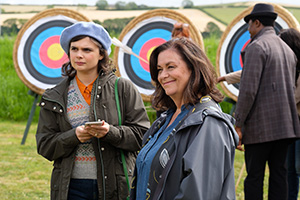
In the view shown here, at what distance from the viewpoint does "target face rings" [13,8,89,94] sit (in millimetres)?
6363

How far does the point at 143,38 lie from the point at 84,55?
375 centimetres

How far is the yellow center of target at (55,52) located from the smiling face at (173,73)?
476 cm

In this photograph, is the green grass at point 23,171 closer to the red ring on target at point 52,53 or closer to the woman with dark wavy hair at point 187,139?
the red ring on target at point 52,53

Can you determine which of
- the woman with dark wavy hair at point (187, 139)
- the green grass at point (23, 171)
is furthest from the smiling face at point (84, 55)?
the green grass at point (23, 171)

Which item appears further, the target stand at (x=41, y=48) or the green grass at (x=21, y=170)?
the target stand at (x=41, y=48)

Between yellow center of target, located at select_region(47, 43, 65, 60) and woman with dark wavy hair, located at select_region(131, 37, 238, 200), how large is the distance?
4631 mm

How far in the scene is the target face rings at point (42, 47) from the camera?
6.36 metres

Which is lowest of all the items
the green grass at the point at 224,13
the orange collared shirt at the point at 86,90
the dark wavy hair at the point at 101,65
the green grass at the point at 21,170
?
the green grass at the point at 21,170

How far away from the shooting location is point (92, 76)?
2508mm

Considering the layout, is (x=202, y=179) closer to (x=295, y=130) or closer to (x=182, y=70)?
(x=182, y=70)

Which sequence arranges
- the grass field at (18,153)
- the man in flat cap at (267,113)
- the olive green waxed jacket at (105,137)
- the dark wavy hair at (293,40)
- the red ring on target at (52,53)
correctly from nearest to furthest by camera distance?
the olive green waxed jacket at (105,137), the man in flat cap at (267,113), the dark wavy hair at (293,40), the grass field at (18,153), the red ring on target at (52,53)

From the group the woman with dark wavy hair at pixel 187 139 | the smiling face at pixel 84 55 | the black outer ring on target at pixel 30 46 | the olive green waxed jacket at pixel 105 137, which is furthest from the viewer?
the black outer ring on target at pixel 30 46

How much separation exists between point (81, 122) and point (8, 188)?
8.50ft

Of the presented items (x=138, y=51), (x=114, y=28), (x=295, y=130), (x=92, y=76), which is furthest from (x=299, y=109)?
(x=114, y=28)
